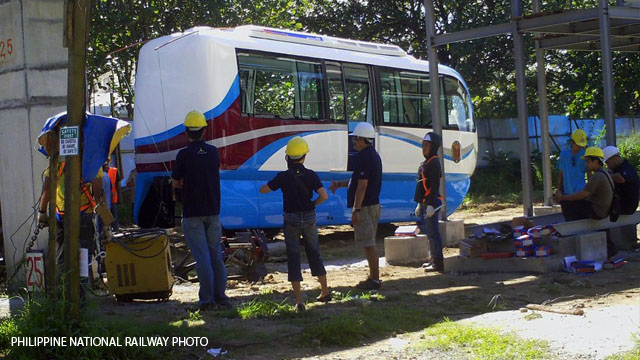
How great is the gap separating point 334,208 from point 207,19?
5.70 m

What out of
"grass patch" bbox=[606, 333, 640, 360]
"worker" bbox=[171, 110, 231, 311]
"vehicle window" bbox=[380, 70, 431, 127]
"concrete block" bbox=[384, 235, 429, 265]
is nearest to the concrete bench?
"concrete block" bbox=[384, 235, 429, 265]

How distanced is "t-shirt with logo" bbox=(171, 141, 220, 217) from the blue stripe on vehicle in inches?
178

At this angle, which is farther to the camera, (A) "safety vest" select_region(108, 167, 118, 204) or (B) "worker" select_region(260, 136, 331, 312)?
(A) "safety vest" select_region(108, 167, 118, 204)

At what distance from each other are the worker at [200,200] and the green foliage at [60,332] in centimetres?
179

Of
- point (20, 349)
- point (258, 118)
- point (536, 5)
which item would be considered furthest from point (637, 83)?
point (20, 349)

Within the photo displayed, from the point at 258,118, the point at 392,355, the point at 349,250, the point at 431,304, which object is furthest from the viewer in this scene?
the point at 349,250

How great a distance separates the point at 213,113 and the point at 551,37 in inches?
242

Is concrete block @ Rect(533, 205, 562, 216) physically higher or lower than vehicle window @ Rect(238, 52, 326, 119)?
lower

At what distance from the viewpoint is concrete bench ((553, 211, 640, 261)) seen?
10.5 metres

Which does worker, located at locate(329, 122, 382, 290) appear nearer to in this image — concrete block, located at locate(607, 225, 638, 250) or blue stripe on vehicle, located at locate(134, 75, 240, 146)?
blue stripe on vehicle, located at locate(134, 75, 240, 146)

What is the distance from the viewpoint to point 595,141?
25719 mm

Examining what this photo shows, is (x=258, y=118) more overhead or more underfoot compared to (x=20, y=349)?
more overhead

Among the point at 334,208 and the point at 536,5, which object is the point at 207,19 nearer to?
the point at 334,208

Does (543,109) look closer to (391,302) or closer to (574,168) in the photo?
(574,168)
